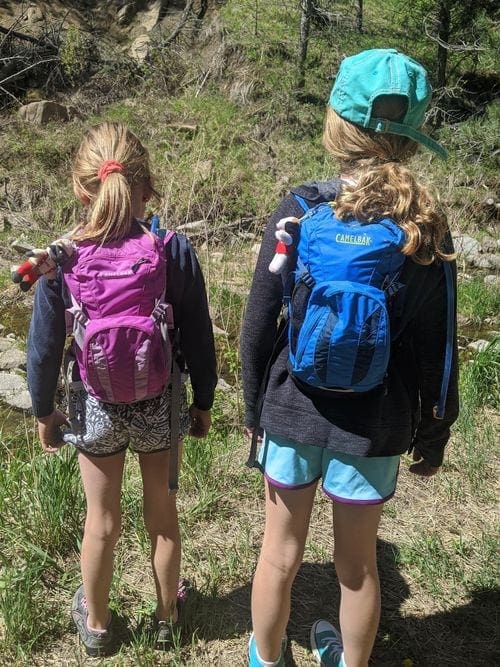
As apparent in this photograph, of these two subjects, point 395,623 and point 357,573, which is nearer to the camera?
point 357,573

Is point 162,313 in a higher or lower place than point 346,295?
lower

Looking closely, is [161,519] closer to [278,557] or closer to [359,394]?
[278,557]

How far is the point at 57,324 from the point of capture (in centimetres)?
175

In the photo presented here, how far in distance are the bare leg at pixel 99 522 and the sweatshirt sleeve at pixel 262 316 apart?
43 cm

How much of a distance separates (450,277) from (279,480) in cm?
67

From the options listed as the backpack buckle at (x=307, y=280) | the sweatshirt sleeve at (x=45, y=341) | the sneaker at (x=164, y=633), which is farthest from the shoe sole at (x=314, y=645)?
the backpack buckle at (x=307, y=280)

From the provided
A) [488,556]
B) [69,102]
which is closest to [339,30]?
[69,102]

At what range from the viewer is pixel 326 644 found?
2.04 meters

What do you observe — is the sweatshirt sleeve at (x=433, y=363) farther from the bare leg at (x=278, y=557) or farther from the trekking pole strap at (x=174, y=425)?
the trekking pole strap at (x=174, y=425)

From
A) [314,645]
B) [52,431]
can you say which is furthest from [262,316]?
[314,645]

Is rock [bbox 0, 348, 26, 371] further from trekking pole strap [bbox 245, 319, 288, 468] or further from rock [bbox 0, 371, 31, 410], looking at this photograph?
trekking pole strap [bbox 245, 319, 288, 468]

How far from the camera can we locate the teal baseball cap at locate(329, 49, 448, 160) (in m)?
1.51

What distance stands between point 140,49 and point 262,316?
1229 cm

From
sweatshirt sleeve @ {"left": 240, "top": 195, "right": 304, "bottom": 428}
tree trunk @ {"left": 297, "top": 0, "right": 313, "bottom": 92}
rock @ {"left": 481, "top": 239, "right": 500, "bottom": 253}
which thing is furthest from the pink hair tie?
tree trunk @ {"left": 297, "top": 0, "right": 313, "bottom": 92}
